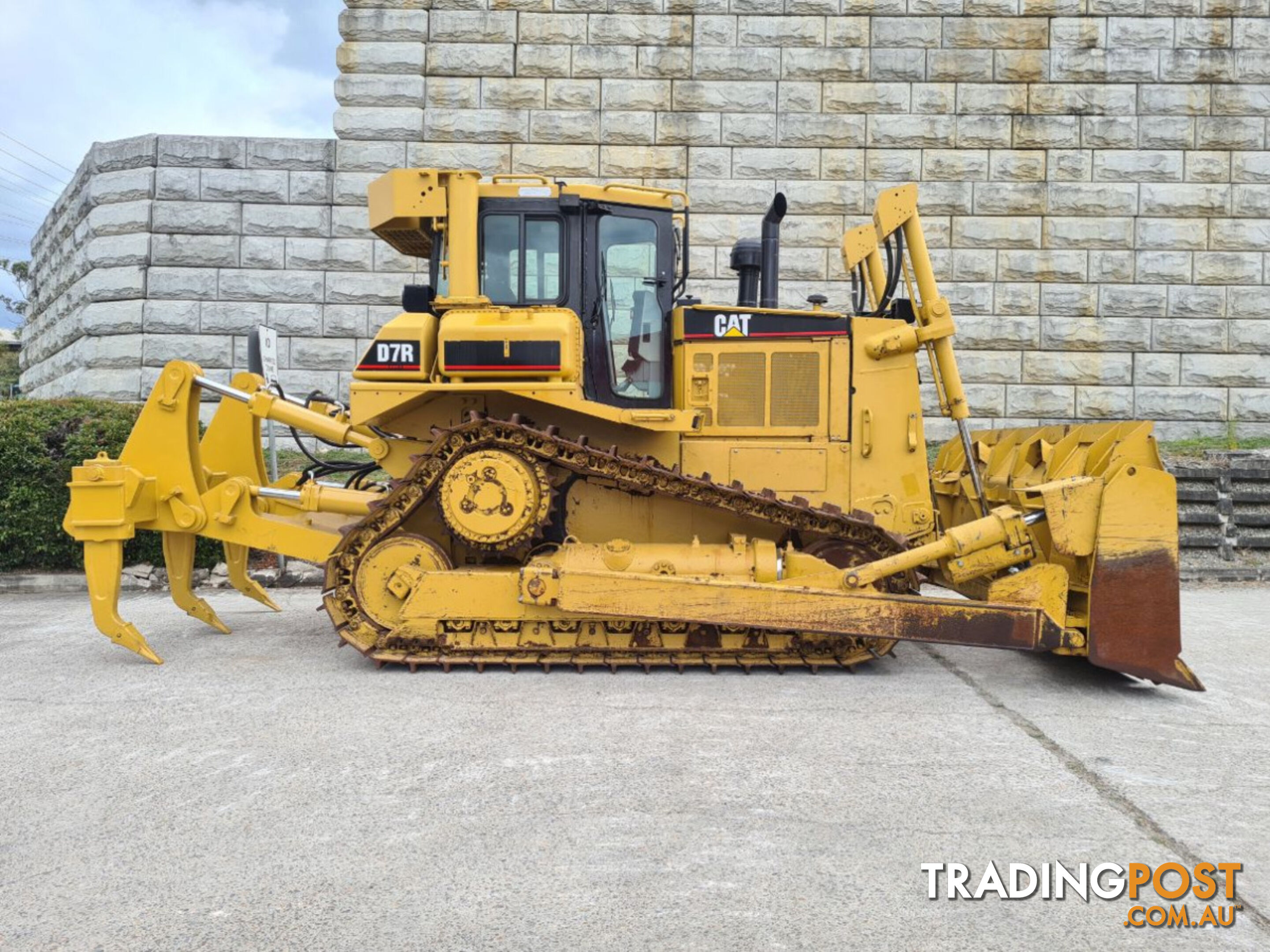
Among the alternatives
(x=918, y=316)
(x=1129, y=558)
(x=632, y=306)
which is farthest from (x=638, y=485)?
(x=1129, y=558)

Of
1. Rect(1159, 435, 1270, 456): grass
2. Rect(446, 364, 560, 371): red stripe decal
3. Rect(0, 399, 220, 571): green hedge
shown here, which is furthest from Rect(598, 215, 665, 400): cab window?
Rect(1159, 435, 1270, 456): grass

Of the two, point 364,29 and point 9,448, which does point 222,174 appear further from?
point 9,448

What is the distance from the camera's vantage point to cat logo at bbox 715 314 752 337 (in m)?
5.90

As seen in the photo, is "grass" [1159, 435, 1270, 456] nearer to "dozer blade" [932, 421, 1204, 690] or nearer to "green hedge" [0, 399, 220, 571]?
"dozer blade" [932, 421, 1204, 690]

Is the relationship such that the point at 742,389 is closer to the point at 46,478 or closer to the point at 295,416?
the point at 295,416

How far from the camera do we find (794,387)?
5926 mm

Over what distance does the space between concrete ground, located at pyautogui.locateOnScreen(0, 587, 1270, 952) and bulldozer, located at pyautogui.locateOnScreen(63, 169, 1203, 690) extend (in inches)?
14.1

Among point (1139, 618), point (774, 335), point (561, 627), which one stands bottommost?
point (561, 627)

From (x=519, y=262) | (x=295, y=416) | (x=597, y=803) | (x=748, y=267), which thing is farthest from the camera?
(x=748, y=267)

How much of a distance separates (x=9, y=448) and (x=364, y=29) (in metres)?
6.76

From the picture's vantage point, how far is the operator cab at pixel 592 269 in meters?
5.73

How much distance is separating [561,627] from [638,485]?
95 centimetres

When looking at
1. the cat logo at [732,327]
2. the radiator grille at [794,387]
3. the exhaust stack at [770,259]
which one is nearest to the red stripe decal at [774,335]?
the cat logo at [732,327]

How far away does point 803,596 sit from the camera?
5082 millimetres
